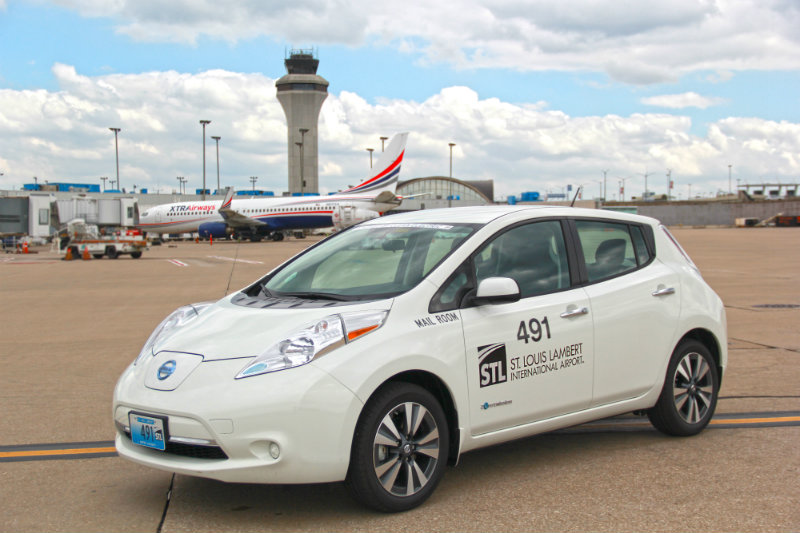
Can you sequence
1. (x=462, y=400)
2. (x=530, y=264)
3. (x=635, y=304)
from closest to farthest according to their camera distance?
(x=462, y=400), (x=530, y=264), (x=635, y=304)

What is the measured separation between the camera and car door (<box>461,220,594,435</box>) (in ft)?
14.9

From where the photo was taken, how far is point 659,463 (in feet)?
16.7

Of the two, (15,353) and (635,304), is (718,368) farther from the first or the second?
(15,353)

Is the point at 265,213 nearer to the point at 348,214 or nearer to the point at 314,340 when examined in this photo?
the point at 348,214

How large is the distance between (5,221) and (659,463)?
2082 inches

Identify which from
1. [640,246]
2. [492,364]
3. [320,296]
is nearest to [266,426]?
[320,296]

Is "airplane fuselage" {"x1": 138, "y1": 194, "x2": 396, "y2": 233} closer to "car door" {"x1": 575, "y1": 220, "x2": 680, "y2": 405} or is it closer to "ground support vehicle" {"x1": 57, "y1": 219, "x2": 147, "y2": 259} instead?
"ground support vehicle" {"x1": 57, "y1": 219, "x2": 147, "y2": 259}

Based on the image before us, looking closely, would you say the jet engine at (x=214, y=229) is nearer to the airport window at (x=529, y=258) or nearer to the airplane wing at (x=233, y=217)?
the airplane wing at (x=233, y=217)

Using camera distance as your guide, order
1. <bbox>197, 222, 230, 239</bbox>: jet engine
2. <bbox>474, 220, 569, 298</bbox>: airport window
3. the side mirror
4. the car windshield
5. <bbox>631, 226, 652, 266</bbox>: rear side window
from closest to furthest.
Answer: the side mirror
the car windshield
<bbox>474, 220, 569, 298</bbox>: airport window
<bbox>631, 226, 652, 266</bbox>: rear side window
<bbox>197, 222, 230, 239</bbox>: jet engine

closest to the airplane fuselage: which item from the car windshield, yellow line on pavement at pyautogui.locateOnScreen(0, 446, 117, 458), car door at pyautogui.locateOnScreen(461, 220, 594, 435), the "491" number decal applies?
the car windshield

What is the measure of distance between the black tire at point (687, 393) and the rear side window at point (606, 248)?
0.74 m

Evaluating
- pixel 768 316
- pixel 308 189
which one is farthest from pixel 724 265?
pixel 308 189

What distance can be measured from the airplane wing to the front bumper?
173 ft

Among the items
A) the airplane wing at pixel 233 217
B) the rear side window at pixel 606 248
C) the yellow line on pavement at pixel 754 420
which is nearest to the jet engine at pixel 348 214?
the airplane wing at pixel 233 217
